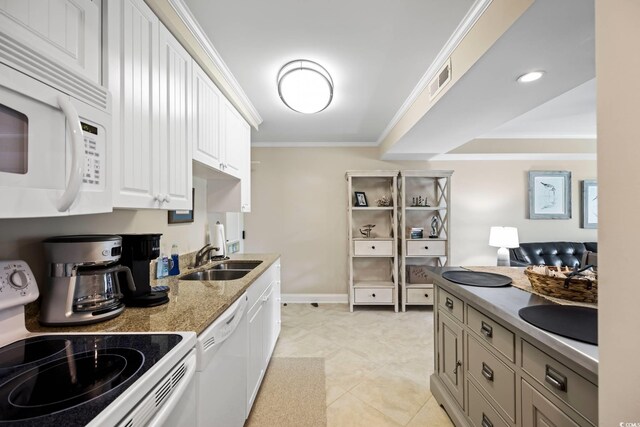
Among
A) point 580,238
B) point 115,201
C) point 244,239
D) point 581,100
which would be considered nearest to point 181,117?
point 115,201

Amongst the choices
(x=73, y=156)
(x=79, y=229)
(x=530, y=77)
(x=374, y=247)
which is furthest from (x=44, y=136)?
(x=374, y=247)

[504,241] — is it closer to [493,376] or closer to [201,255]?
[493,376]

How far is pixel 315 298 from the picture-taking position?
4.09 m

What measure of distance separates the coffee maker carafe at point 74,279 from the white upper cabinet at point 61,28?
2.03 ft

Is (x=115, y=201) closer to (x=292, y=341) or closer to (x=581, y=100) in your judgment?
(x=292, y=341)

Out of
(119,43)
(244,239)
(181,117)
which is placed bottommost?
(244,239)

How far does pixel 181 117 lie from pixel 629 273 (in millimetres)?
1907

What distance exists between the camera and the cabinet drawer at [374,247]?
376 centimetres

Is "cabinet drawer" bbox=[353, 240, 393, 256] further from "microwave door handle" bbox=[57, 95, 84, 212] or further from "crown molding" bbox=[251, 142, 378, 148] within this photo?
"microwave door handle" bbox=[57, 95, 84, 212]

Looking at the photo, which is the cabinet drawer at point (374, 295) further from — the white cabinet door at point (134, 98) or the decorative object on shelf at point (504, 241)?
the white cabinet door at point (134, 98)

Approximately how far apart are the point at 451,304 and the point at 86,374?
1805 millimetres

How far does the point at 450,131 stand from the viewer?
2.77 m

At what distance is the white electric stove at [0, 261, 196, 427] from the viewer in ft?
1.97

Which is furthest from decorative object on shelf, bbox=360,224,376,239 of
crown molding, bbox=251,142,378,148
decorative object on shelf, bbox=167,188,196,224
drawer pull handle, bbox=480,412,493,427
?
drawer pull handle, bbox=480,412,493,427
